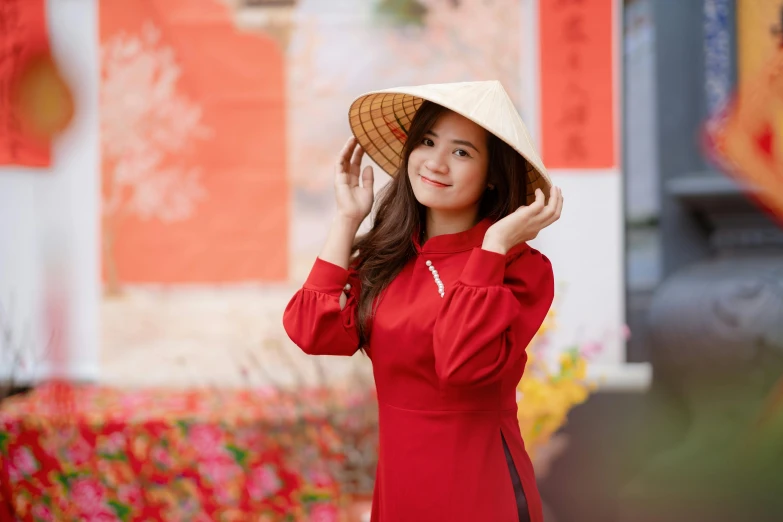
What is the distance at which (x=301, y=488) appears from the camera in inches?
122

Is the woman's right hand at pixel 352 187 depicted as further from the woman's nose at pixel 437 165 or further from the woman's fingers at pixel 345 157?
the woman's nose at pixel 437 165

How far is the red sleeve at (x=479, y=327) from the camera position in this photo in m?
1.36

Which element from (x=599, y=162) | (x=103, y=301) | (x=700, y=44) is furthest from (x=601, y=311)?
(x=103, y=301)

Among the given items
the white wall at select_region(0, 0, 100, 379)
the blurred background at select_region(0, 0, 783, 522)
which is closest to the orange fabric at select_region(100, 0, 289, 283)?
the blurred background at select_region(0, 0, 783, 522)

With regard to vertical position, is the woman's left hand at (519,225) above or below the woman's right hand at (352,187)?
below

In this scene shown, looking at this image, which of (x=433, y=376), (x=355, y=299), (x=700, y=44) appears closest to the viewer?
(x=433, y=376)

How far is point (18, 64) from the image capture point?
3197 mm

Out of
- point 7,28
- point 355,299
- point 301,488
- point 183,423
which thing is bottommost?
point 301,488

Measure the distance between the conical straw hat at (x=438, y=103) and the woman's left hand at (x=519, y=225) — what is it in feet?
0.22

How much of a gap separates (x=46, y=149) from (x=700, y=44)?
2678 mm

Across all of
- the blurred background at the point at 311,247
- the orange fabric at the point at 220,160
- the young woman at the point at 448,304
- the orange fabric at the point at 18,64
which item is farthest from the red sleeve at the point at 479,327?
the orange fabric at the point at 18,64

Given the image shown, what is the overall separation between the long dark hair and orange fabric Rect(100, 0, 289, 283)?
5.14 feet

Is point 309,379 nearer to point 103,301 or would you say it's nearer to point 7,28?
point 103,301

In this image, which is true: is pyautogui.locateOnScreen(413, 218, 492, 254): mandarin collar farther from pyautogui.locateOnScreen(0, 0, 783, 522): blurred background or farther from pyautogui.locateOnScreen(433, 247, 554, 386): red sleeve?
pyautogui.locateOnScreen(0, 0, 783, 522): blurred background
